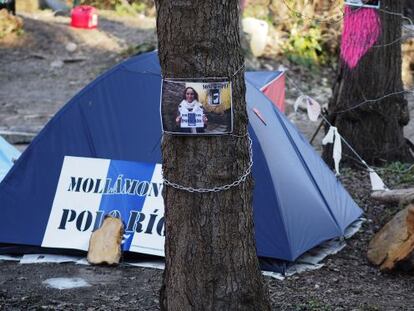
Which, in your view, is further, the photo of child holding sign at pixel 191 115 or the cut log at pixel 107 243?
the cut log at pixel 107 243

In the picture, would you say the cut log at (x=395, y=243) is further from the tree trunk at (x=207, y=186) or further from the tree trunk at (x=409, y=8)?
the tree trunk at (x=409, y=8)

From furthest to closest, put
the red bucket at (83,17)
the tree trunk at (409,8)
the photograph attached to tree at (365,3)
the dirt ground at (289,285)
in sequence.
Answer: the red bucket at (83,17), the tree trunk at (409,8), the photograph attached to tree at (365,3), the dirt ground at (289,285)

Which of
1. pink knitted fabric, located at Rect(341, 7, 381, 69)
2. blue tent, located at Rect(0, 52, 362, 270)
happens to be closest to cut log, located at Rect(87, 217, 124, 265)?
blue tent, located at Rect(0, 52, 362, 270)

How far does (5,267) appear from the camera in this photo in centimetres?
515

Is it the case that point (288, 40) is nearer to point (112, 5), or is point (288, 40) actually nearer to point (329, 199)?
point (112, 5)

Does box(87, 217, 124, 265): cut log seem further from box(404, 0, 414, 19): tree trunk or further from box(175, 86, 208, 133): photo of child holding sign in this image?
box(404, 0, 414, 19): tree trunk

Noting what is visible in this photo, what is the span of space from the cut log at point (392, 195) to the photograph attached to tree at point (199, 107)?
9.62 ft

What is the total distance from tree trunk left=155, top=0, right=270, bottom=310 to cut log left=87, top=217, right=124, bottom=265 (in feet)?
5.31

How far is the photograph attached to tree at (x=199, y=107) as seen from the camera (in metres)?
3.40

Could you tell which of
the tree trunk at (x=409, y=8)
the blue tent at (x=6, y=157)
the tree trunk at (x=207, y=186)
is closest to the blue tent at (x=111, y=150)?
the blue tent at (x=6, y=157)

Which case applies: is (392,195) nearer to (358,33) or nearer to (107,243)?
(358,33)

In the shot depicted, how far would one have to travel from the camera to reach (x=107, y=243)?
519 centimetres

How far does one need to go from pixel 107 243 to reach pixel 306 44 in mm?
10686

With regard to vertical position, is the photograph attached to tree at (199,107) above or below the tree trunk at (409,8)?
Result: below
